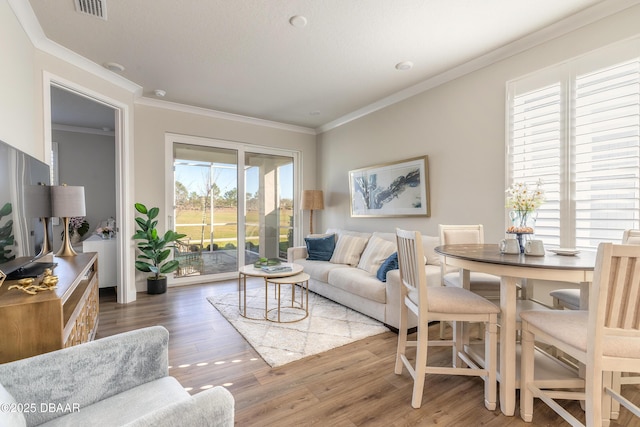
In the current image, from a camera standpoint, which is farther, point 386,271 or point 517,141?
point 386,271

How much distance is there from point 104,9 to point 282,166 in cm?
346

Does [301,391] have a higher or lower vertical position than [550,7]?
lower

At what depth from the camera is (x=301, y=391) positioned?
190 cm

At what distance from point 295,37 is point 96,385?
274cm

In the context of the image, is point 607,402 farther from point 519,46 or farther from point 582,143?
point 519,46

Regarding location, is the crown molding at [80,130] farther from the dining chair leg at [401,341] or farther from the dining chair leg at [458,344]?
the dining chair leg at [458,344]

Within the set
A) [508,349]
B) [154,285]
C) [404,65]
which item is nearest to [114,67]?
[154,285]

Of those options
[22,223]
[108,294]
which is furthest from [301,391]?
[108,294]

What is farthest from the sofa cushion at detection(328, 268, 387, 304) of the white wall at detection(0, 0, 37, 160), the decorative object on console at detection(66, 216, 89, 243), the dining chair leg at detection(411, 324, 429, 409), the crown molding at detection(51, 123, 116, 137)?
the crown molding at detection(51, 123, 116, 137)

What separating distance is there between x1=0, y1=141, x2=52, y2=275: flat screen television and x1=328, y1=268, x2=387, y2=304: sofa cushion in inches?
103

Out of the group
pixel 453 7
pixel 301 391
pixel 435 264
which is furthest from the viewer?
pixel 435 264

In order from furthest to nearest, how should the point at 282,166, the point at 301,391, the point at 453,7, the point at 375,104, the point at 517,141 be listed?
the point at 282,166 → the point at 375,104 → the point at 517,141 → the point at 453,7 → the point at 301,391

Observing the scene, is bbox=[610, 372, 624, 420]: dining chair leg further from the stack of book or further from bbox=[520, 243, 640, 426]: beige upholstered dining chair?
the stack of book

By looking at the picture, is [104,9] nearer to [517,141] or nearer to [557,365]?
[517,141]
